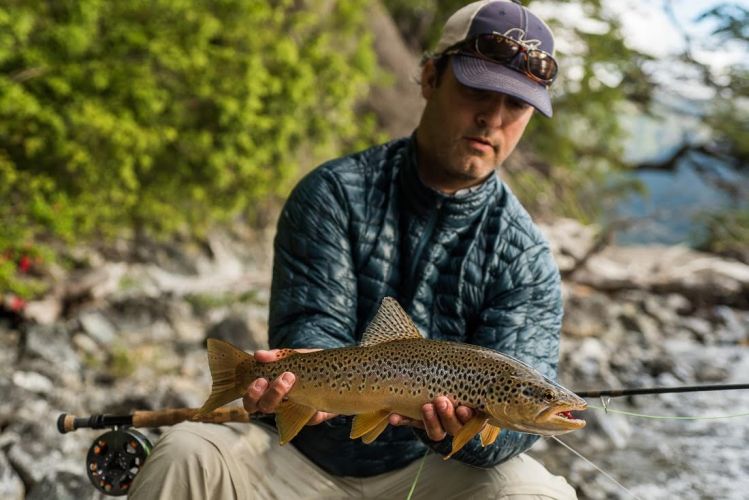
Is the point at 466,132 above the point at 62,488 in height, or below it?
above

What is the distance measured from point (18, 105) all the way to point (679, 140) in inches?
597

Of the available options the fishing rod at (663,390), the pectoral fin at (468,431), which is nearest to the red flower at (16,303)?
the fishing rod at (663,390)

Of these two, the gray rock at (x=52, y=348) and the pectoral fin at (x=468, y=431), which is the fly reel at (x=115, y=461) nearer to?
the pectoral fin at (x=468, y=431)

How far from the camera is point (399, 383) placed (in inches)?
95.6

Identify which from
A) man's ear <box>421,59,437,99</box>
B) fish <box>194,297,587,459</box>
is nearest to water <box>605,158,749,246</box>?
man's ear <box>421,59,437,99</box>

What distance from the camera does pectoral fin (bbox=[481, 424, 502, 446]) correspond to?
245cm

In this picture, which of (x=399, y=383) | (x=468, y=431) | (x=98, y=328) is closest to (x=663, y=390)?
Result: (x=468, y=431)

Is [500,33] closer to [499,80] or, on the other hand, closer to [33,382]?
[499,80]

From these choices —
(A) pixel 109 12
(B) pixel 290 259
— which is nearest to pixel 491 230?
(B) pixel 290 259

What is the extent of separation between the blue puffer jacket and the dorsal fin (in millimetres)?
358

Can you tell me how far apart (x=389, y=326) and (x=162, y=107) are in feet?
22.5

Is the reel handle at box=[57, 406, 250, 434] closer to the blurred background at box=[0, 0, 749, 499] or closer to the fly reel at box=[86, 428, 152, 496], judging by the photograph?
the fly reel at box=[86, 428, 152, 496]

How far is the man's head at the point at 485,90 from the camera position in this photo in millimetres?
3014

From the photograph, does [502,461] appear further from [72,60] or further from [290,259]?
[72,60]
